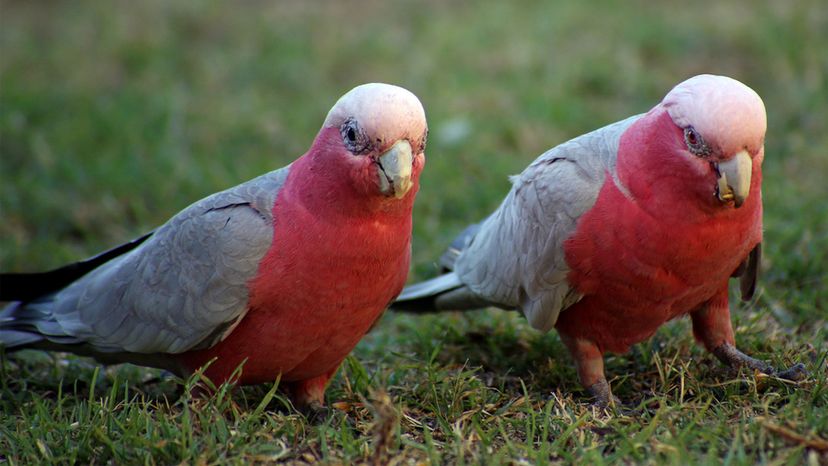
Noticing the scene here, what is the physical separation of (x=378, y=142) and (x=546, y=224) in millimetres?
814

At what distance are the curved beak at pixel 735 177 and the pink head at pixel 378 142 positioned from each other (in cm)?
102

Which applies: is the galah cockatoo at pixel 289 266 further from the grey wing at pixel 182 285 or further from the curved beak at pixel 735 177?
the curved beak at pixel 735 177

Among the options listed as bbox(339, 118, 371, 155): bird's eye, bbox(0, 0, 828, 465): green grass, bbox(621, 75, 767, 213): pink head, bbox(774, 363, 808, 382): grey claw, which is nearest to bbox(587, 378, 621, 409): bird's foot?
bbox(0, 0, 828, 465): green grass

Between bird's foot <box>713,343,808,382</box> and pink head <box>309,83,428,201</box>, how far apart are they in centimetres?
153

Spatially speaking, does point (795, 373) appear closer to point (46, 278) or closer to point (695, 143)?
point (695, 143)

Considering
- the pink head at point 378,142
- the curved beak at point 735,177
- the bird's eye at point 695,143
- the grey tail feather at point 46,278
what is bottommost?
the grey tail feather at point 46,278

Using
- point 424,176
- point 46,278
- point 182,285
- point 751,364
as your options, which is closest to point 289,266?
point 182,285

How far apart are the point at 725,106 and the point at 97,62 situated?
6428mm

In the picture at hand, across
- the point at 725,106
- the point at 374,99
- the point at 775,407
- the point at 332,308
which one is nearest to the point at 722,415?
the point at 775,407

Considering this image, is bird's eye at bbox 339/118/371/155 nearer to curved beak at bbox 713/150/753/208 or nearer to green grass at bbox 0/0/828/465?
green grass at bbox 0/0/828/465

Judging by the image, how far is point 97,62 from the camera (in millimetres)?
8078

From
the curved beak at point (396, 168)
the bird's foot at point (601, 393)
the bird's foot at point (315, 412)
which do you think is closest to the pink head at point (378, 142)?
the curved beak at point (396, 168)

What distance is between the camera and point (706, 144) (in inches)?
120

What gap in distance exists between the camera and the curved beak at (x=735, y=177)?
3.03m
